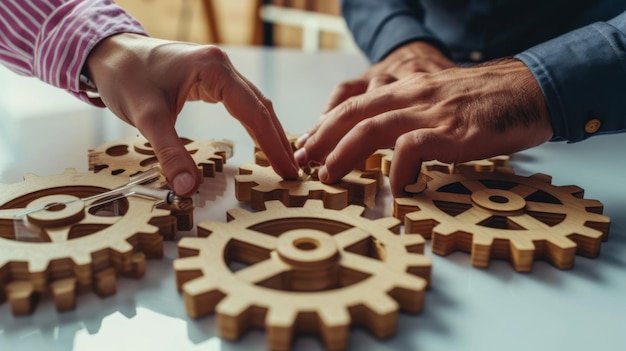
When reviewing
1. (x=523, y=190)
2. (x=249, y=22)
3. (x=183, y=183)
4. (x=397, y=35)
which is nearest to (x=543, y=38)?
(x=397, y=35)

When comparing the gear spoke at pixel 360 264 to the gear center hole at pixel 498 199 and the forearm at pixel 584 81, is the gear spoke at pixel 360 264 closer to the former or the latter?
the gear center hole at pixel 498 199

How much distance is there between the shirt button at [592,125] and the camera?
1.40 m

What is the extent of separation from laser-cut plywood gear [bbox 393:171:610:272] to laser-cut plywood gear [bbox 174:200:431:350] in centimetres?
13

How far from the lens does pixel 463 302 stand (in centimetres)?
96

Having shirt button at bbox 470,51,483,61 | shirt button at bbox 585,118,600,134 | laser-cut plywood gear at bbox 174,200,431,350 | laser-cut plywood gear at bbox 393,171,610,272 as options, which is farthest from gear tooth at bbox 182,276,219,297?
shirt button at bbox 470,51,483,61

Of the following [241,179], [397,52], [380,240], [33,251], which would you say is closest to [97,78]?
[241,179]

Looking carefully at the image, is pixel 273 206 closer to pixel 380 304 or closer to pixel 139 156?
pixel 380 304

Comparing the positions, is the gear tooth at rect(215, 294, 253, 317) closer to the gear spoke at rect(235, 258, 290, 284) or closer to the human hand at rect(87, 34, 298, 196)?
the gear spoke at rect(235, 258, 290, 284)

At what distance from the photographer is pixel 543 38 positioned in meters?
2.27

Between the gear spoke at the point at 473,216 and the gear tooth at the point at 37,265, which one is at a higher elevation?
the gear spoke at the point at 473,216

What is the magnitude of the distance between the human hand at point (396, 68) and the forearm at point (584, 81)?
0.60m

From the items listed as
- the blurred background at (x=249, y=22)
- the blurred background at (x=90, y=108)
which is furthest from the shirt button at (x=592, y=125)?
the blurred background at (x=249, y=22)

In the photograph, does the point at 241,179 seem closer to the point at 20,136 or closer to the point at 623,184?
the point at 20,136

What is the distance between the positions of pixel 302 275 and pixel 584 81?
2.99 feet
